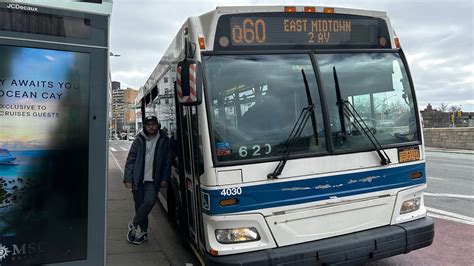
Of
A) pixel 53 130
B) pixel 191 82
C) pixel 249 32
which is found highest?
pixel 249 32

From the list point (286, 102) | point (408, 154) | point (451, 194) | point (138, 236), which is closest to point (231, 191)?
point (286, 102)

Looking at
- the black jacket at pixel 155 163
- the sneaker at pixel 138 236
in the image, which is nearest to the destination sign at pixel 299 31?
the black jacket at pixel 155 163

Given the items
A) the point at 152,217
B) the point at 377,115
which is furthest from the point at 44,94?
the point at 152,217

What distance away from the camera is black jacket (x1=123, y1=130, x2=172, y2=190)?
213 inches

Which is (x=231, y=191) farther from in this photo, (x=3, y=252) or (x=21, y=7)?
(x=21, y=7)

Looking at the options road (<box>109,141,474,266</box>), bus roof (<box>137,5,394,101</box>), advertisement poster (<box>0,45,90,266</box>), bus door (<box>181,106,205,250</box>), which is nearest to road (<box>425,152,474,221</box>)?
road (<box>109,141,474,266</box>)

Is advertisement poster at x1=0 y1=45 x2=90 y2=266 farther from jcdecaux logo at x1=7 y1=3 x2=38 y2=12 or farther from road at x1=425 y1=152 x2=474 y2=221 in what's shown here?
road at x1=425 y1=152 x2=474 y2=221

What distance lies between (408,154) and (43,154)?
3.55m

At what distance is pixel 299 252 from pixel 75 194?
202 centimetres

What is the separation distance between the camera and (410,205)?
4344 millimetres

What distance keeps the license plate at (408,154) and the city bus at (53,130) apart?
2.96 m

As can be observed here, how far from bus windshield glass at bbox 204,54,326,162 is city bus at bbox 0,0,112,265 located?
1.01 metres

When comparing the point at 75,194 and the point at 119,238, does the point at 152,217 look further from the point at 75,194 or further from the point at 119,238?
the point at 75,194

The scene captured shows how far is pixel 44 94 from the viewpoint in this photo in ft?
10.6
